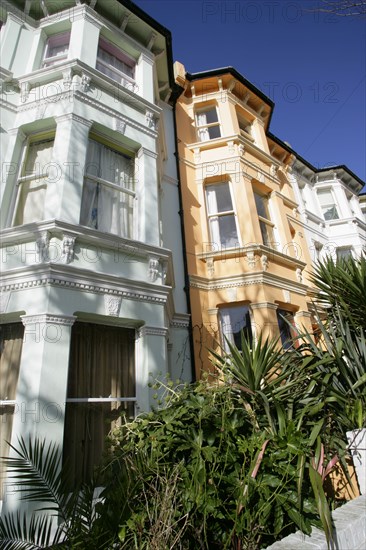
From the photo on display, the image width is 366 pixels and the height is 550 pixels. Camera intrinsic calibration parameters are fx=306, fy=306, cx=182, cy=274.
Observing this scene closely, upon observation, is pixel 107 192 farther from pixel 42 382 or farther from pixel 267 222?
pixel 267 222

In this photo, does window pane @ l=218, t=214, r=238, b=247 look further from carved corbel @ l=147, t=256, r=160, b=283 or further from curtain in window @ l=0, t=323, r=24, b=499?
curtain in window @ l=0, t=323, r=24, b=499

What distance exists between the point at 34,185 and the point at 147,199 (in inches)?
74.5

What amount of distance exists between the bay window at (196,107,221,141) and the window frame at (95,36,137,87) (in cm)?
293

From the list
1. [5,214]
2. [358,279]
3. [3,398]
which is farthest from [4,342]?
[358,279]

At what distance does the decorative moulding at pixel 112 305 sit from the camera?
4219 millimetres

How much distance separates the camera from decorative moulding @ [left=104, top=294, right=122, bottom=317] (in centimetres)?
422

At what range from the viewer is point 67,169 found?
4.74m

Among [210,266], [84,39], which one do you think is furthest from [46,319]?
[84,39]

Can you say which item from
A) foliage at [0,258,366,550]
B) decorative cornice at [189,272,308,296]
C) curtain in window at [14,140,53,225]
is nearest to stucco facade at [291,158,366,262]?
decorative cornice at [189,272,308,296]

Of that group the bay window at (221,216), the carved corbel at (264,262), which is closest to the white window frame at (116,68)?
the bay window at (221,216)

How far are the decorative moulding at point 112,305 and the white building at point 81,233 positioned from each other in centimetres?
2

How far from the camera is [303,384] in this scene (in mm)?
3590

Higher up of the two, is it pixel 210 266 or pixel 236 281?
pixel 210 266

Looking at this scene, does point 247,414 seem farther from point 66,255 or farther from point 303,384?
point 66,255
